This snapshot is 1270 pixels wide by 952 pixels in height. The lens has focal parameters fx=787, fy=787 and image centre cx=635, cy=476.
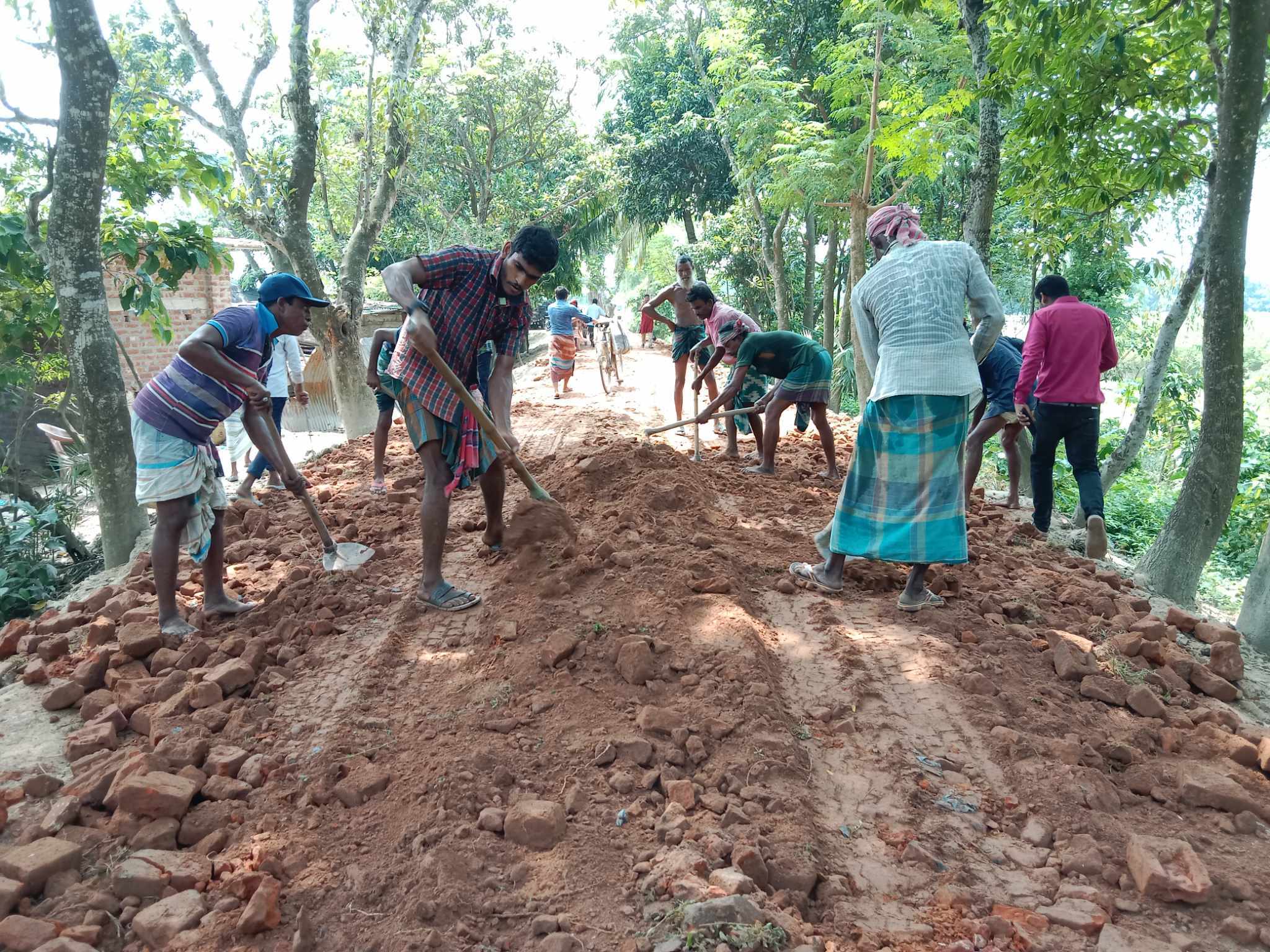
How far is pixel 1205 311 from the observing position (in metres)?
3.74

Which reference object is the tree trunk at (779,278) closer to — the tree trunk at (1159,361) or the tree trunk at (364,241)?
the tree trunk at (364,241)

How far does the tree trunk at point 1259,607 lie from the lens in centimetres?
356

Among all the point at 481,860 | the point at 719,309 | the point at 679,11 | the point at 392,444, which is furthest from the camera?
the point at 679,11

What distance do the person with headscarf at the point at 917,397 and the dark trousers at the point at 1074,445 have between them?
1.70 m

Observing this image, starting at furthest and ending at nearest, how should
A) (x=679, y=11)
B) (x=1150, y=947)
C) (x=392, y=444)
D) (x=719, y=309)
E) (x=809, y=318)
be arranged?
(x=679, y=11)
(x=809, y=318)
(x=392, y=444)
(x=719, y=309)
(x=1150, y=947)

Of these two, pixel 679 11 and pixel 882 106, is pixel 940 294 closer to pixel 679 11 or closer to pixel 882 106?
pixel 882 106

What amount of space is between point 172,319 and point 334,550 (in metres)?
9.14

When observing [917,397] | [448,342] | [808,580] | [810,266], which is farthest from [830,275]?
[448,342]

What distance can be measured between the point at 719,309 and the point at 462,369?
133 inches

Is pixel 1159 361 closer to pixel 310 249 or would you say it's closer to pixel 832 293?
pixel 310 249

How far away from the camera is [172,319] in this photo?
1120cm

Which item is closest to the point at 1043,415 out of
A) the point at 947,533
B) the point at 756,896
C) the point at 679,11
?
the point at 947,533

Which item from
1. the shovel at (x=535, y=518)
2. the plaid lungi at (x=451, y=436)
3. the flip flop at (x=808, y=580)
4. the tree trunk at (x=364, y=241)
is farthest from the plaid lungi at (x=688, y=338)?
the plaid lungi at (x=451, y=436)

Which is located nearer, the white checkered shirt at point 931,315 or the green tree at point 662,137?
the white checkered shirt at point 931,315
